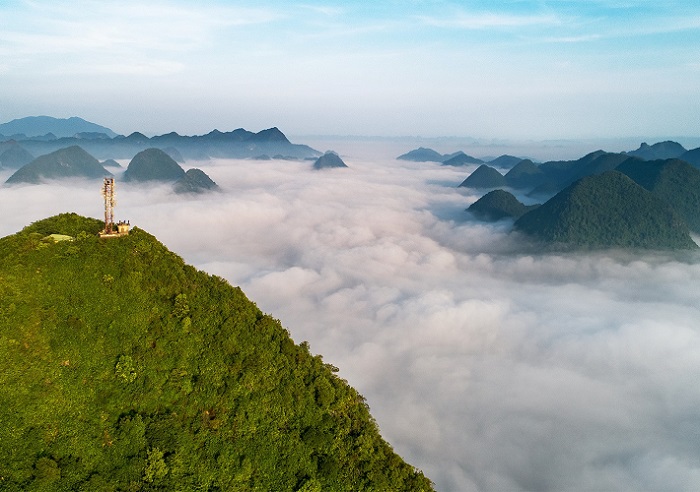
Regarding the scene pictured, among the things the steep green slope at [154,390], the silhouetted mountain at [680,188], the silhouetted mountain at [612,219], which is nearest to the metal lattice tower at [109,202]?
the steep green slope at [154,390]

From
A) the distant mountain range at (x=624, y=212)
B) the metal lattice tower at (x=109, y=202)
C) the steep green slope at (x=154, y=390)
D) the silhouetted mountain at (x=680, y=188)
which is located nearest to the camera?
the steep green slope at (x=154, y=390)

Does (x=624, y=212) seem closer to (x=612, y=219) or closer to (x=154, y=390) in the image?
(x=612, y=219)

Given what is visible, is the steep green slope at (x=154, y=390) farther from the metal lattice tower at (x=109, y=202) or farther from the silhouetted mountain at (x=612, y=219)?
the silhouetted mountain at (x=612, y=219)

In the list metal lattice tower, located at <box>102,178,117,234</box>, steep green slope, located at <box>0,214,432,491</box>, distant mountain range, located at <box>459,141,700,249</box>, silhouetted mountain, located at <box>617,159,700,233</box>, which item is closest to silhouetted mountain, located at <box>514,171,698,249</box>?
distant mountain range, located at <box>459,141,700,249</box>

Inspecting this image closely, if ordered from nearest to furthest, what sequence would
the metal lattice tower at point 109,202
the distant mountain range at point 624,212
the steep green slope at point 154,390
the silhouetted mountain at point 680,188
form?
the steep green slope at point 154,390
the metal lattice tower at point 109,202
the distant mountain range at point 624,212
the silhouetted mountain at point 680,188

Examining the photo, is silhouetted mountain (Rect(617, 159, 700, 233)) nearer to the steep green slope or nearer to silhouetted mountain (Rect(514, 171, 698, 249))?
silhouetted mountain (Rect(514, 171, 698, 249))

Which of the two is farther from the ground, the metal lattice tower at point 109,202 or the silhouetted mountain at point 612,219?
the metal lattice tower at point 109,202

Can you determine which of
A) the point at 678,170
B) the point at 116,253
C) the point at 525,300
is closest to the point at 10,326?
the point at 116,253

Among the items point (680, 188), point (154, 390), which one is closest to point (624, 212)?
point (680, 188)
